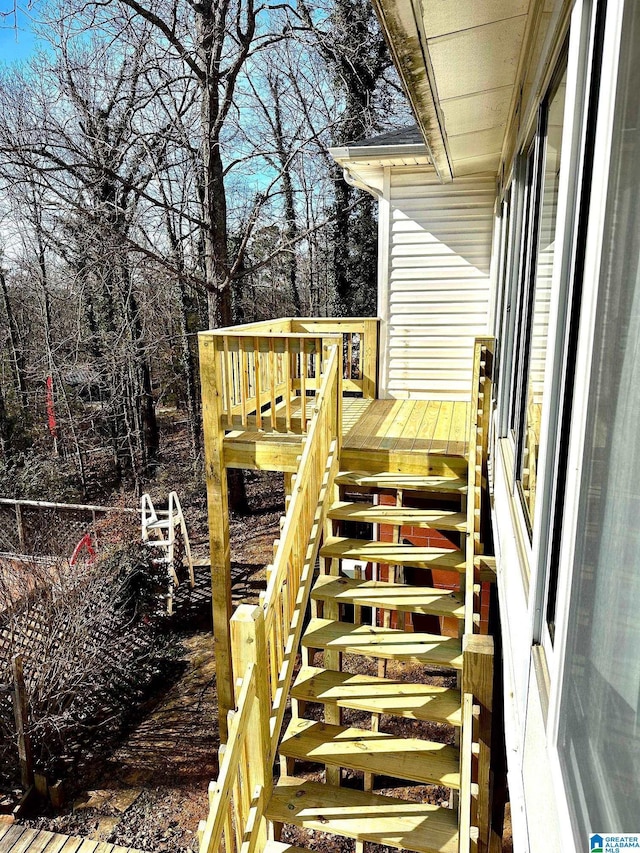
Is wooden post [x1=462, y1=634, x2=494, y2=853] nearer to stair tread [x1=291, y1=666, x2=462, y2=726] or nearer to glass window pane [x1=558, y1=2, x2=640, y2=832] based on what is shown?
stair tread [x1=291, y1=666, x2=462, y2=726]

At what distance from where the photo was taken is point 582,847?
2.89 ft

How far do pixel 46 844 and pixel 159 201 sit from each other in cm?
902

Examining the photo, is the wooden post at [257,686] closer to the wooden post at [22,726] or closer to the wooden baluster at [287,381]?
the wooden baluster at [287,381]

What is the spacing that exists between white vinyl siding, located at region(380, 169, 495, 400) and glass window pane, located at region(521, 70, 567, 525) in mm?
5015

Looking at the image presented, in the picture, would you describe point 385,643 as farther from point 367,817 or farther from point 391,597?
point 367,817

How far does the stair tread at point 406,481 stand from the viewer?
15.6ft

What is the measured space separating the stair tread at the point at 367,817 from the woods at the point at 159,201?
334 inches

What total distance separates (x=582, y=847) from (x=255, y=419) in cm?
498

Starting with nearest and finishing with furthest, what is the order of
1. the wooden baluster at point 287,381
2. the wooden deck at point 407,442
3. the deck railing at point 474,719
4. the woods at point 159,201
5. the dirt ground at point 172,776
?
the deck railing at point 474,719 < the dirt ground at point 172,776 < the wooden deck at point 407,442 < the wooden baluster at point 287,381 < the woods at point 159,201

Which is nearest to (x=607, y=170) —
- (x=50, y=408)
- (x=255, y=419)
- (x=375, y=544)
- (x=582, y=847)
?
(x=582, y=847)

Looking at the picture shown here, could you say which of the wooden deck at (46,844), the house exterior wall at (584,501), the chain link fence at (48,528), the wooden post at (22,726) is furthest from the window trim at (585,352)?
the chain link fence at (48,528)

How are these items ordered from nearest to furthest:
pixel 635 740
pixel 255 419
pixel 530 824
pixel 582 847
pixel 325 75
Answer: pixel 635 740 → pixel 582 847 → pixel 530 824 → pixel 255 419 → pixel 325 75

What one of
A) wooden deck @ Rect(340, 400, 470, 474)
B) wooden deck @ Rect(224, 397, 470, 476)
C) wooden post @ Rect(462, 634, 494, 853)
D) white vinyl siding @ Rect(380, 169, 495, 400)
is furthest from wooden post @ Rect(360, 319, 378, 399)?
wooden post @ Rect(462, 634, 494, 853)

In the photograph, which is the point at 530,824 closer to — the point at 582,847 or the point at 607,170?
the point at 582,847
